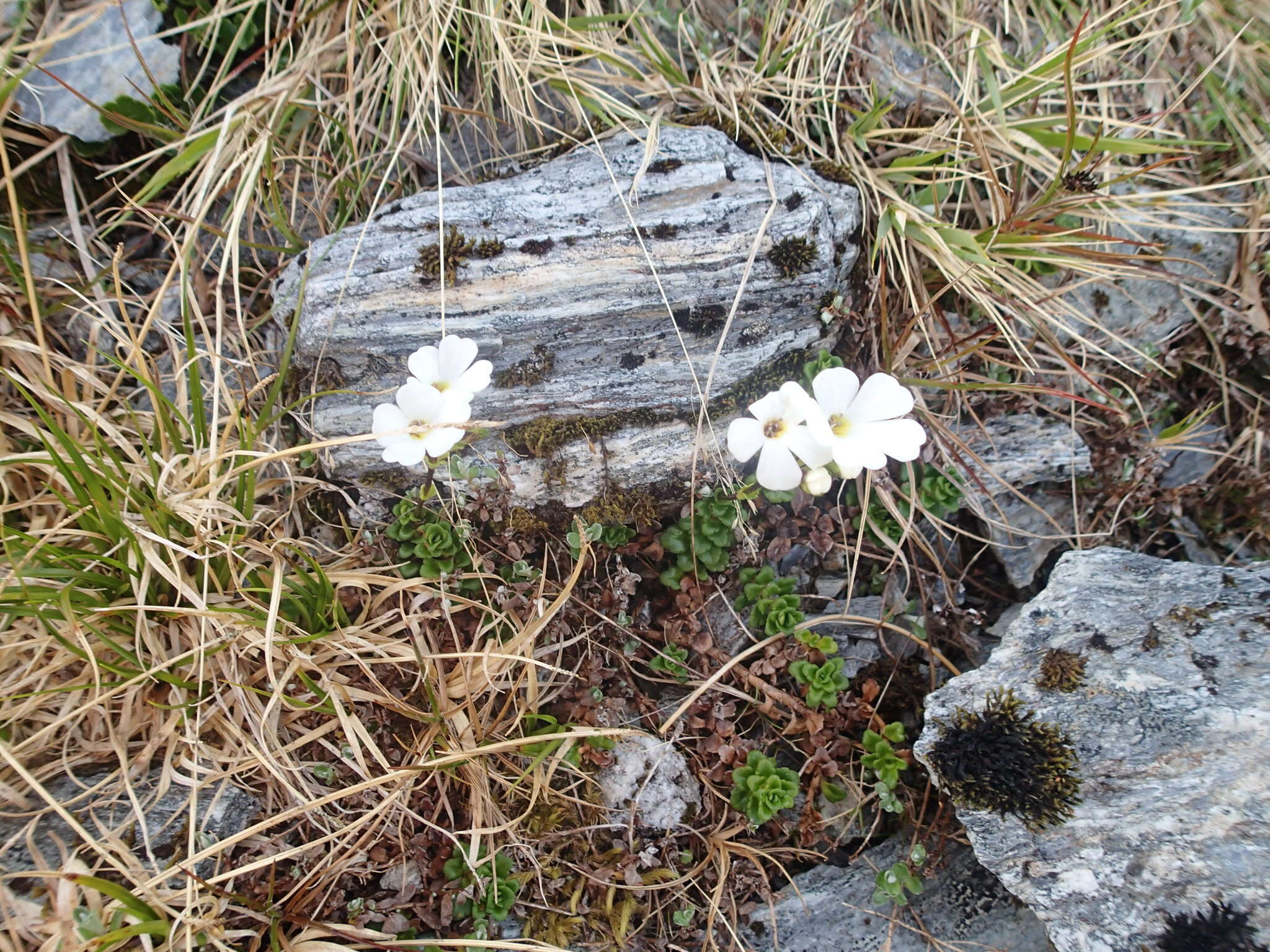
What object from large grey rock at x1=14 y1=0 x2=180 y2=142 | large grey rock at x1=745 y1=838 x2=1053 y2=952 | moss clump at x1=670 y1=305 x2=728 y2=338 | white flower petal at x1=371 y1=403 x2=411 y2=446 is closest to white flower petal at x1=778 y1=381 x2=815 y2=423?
moss clump at x1=670 y1=305 x2=728 y2=338

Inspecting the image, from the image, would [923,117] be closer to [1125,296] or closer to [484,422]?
[1125,296]

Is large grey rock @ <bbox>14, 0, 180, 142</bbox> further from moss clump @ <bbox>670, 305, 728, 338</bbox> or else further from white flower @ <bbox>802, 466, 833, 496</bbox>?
white flower @ <bbox>802, 466, 833, 496</bbox>

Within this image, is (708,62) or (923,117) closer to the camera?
(708,62)

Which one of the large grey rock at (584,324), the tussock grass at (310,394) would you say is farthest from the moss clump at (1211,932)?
the large grey rock at (584,324)

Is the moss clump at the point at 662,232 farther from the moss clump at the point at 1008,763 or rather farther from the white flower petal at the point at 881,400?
the moss clump at the point at 1008,763

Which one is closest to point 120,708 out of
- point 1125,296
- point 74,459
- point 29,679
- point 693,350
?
point 29,679

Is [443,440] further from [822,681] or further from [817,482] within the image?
[822,681]

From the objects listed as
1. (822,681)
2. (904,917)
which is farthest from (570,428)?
(904,917)
